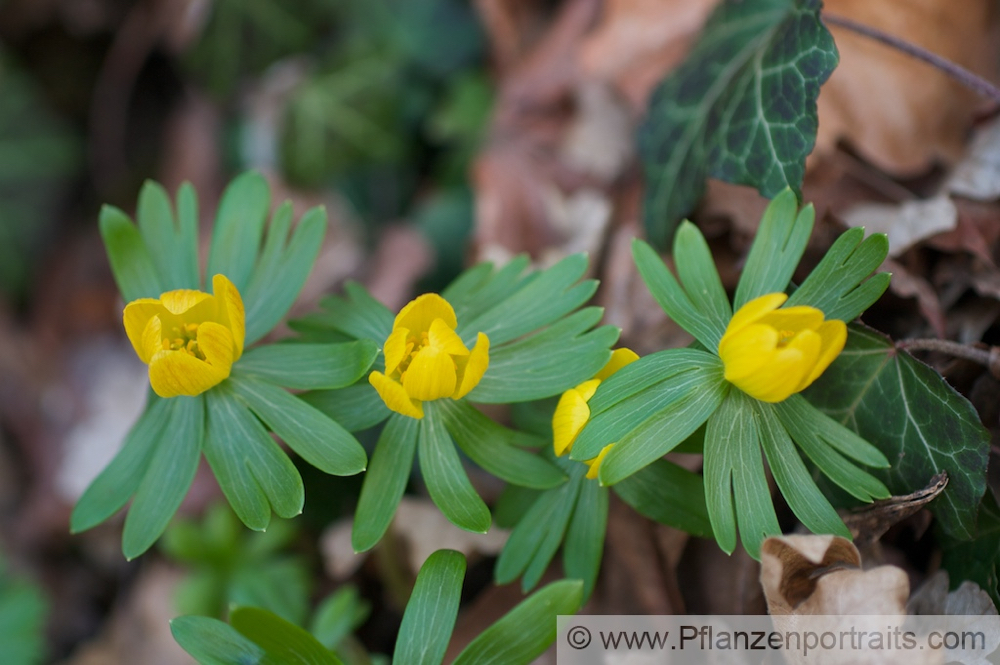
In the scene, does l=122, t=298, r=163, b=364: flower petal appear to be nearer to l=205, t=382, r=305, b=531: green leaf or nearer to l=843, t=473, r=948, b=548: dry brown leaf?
l=205, t=382, r=305, b=531: green leaf

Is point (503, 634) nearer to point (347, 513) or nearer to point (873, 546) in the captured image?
point (873, 546)

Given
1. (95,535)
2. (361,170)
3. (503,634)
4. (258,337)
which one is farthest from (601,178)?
(95,535)

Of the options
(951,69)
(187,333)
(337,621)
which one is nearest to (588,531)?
(337,621)

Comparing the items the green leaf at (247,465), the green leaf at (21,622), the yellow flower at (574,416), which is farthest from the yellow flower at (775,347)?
the green leaf at (21,622)

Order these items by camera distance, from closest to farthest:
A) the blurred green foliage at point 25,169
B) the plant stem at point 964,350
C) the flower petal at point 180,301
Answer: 1. the flower petal at point 180,301
2. the plant stem at point 964,350
3. the blurred green foliage at point 25,169

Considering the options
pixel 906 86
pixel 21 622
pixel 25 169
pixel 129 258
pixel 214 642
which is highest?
pixel 25 169

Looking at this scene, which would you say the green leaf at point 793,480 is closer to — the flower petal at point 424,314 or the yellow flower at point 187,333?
Answer: the flower petal at point 424,314

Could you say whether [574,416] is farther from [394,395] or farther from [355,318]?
[355,318]
